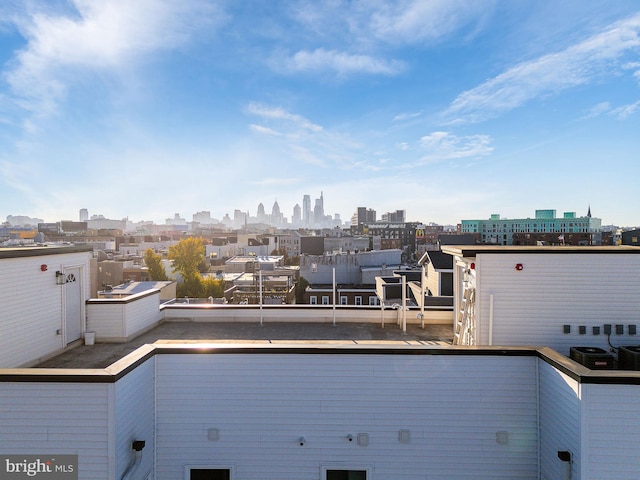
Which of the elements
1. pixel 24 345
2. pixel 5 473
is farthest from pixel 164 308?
pixel 5 473

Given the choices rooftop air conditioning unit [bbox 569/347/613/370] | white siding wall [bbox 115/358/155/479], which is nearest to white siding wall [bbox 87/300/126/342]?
white siding wall [bbox 115/358/155/479]

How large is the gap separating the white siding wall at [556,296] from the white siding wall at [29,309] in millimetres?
9895

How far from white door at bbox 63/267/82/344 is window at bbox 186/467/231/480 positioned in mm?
4809

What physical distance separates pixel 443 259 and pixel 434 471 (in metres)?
25.3

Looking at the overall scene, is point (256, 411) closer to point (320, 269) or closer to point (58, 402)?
point (58, 402)

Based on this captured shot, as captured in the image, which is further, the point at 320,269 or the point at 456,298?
the point at 320,269

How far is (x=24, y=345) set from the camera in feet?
23.5

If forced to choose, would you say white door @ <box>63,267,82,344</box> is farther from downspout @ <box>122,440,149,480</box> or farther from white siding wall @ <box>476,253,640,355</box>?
white siding wall @ <box>476,253,640,355</box>

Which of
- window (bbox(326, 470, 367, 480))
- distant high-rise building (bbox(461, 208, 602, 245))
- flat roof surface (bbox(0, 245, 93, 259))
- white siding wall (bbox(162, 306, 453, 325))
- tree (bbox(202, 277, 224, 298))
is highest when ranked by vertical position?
distant high-rise building (bbox(461, 208, 602, 245))

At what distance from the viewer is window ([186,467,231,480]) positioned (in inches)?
257

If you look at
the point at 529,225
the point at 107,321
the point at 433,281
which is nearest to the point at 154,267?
the point at 433,281

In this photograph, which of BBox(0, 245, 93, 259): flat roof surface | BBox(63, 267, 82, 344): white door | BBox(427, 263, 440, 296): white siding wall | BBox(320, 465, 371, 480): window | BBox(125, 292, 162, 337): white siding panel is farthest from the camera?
BBox(427, 263, 440, 296): white siding wall

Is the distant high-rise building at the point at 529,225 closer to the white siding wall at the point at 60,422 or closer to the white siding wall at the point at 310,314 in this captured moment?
the white siding wall at the point at 310,314

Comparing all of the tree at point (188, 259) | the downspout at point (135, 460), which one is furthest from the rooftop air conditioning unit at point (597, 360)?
the tree at point (188, 259)
